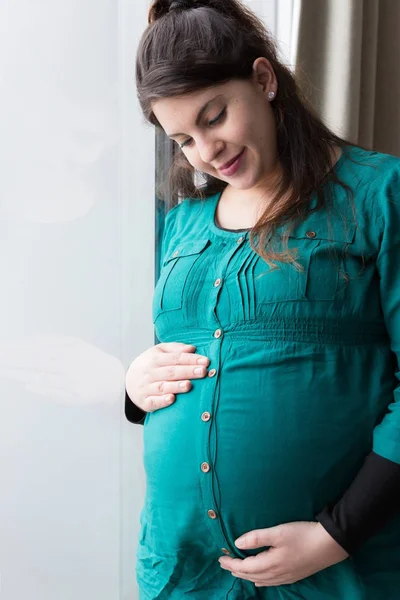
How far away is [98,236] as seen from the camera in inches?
61.1

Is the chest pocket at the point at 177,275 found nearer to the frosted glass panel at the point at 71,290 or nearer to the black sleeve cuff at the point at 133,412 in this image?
the black sleeve cuff at the point at 133,412

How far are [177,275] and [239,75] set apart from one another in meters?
0.34

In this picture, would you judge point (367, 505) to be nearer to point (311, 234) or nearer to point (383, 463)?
point (383, 463)

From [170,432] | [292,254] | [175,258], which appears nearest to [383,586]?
[170,432]

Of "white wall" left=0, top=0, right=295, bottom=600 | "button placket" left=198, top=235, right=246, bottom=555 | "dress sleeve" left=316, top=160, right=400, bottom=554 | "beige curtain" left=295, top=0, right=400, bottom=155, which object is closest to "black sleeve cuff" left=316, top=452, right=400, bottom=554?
"dress sleeve" left=316, top=160, right=400, bottom=554

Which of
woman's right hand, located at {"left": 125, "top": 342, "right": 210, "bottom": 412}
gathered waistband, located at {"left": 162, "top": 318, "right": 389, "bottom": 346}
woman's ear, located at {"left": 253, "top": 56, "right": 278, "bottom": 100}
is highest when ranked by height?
woman's ear, located at {"left": 253, "top": 56, "right": 278, "bottom": 100}

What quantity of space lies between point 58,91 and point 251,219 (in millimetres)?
487

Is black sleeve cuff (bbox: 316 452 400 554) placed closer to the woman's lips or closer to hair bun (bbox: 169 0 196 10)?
the woman's lips

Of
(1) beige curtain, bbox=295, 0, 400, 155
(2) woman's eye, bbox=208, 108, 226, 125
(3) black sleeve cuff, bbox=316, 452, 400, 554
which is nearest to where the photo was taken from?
(3) black sleeve cuff, bbox=316, 452, 400, 554

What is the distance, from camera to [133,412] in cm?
136

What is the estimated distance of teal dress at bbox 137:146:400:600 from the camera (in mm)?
1098

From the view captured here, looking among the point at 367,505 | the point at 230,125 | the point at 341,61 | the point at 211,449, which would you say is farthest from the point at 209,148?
the point at 341,61

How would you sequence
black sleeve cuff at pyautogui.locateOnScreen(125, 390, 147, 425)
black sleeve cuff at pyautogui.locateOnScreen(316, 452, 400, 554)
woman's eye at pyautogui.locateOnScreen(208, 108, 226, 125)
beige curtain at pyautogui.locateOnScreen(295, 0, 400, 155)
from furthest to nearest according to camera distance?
beige curtain at pyautogui.locateOnScreen(295, 0, 400, 155) < black sleeve cuff at pyautogui.locateOnScreen(125, 390, 147, 425) < woman's eye at pyautogui.locateOnScreen(208, 108, 226, 125) < black sleeve cuff at pyautogui.locateOnScreen(316, 452, 400, 554)

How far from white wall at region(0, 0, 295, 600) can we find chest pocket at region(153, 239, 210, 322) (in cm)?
27
